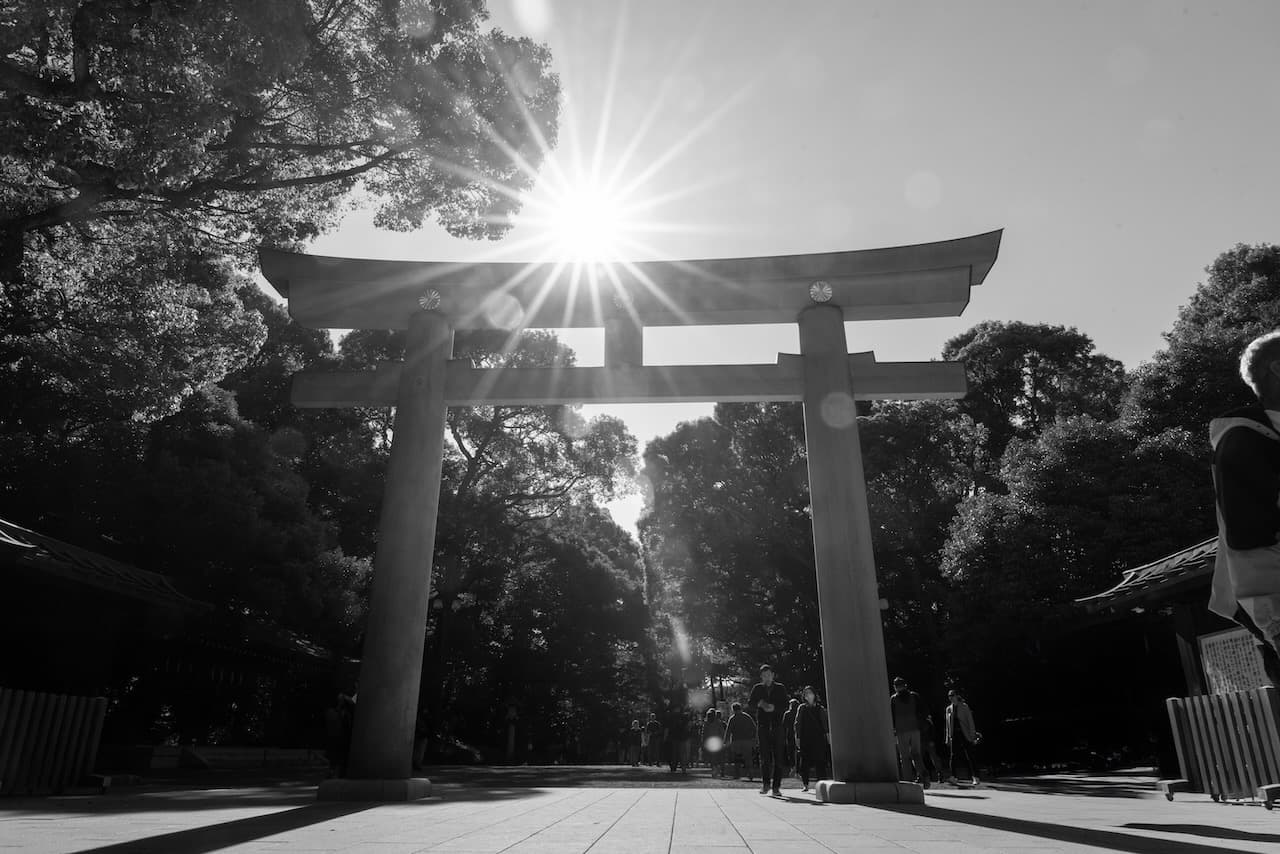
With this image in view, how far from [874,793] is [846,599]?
70.0 inches

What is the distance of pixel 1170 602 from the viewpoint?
10.1 metres

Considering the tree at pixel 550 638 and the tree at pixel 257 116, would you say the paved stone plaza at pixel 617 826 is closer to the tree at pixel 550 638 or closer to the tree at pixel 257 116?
the tree at pixel 257 116

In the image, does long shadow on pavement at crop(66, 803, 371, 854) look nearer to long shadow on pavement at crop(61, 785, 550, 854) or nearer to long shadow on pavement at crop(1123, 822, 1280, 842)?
long shadow on pavement at crop(61, 785, 550, 854)

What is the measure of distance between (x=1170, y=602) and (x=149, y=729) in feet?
64.4

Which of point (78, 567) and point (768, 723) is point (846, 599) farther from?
point (78, 567)

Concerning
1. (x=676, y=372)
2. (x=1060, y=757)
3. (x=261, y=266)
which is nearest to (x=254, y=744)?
(x=261, y=266)

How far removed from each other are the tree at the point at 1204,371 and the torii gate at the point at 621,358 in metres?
13.6

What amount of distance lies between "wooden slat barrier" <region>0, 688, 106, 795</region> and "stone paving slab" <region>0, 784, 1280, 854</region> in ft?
2.31

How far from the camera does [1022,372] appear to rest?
2927 cm

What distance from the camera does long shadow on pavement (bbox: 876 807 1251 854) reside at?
3623 mm

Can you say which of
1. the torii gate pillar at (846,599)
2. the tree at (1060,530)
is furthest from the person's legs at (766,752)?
the tree at (1060,530)

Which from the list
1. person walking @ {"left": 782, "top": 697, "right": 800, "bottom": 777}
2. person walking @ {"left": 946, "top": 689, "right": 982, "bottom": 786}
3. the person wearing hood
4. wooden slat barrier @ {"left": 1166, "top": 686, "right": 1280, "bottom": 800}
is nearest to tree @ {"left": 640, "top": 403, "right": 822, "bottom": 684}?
person walking @ {"left": 782, "top": 697, "right": 800, "bottom": 777}

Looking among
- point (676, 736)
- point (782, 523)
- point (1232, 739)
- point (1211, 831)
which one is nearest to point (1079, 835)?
point (1211, 831)

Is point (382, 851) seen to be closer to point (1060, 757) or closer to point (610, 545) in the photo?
point (1060, 757)
